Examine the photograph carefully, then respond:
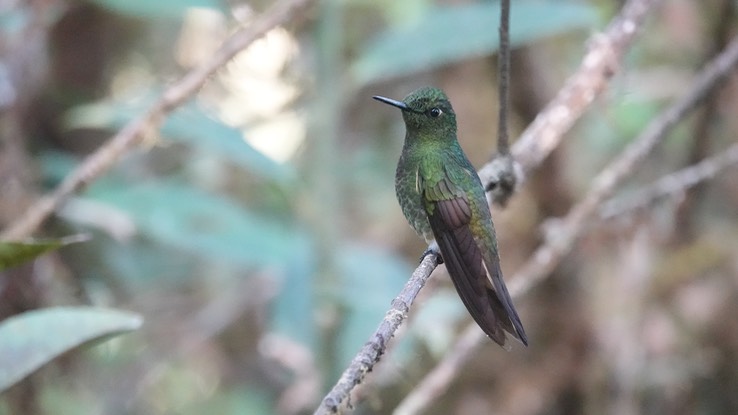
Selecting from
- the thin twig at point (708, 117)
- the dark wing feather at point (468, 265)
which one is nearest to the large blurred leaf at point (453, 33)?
the thin twig at point (708, 117)

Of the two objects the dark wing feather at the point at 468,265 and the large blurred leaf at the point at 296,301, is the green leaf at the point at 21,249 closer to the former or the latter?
the dark wing feather at the point at 468,265

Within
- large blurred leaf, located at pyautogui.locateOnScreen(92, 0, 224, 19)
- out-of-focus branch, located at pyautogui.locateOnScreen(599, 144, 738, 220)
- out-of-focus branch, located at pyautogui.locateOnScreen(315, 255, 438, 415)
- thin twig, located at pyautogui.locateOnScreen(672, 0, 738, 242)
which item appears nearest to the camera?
out-of-focus branch, located at pyautogui.locateOnScreen(315, 255, 438, 415)

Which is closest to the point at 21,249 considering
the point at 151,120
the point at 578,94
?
the point at 151,120

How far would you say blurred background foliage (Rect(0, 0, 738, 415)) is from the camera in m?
2.62

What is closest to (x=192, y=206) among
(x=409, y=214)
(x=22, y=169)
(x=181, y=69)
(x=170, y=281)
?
(x=22, y=169)

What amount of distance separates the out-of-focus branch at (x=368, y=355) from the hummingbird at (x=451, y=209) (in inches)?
6.4

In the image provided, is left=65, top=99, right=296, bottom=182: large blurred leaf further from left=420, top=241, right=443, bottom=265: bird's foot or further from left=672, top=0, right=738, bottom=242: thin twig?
left=672, top=0, right=738, bottom=242: thin twig

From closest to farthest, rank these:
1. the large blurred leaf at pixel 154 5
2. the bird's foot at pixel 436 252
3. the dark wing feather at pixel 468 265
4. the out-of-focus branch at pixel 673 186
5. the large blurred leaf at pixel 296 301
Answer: the dark wing feather at pixel 468 265 < the bird's foot at pixel 436 252 < the out-of-focus branch at pixel 673 186 < the large blurred leaf at pixel 154 5 < the large blurred leaf at pixel 296 301

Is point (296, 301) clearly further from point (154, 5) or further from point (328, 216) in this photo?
point (154, 5)

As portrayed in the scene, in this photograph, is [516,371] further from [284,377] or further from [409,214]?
[409,214]

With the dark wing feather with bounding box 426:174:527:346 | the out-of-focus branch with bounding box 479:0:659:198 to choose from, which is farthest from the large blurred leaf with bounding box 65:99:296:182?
the dark wing feather with bounding box 426:174:527:346

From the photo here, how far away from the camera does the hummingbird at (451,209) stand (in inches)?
51.8

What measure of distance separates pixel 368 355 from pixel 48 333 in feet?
3.05

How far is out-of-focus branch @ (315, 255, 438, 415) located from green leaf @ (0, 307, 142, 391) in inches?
27.0
